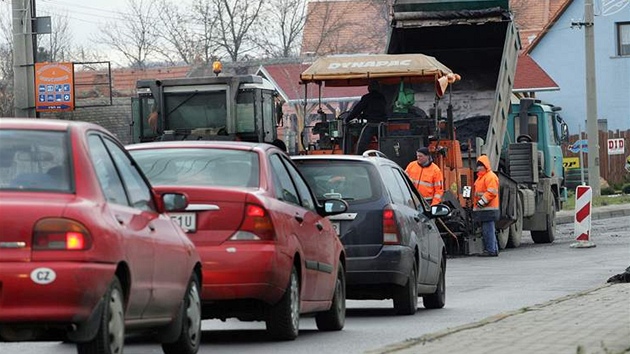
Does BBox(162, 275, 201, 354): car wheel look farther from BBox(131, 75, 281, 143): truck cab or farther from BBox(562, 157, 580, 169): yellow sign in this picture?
BBox(562, 157, 580, 169): yellow sign

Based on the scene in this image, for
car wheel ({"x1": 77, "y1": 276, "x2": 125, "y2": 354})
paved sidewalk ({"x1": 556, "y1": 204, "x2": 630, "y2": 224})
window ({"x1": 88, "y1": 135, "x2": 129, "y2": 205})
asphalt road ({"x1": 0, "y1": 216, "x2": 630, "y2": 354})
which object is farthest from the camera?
paved sidewalk ({"x1": 556, "y1": 204, "x2": 630, "y2": 224})

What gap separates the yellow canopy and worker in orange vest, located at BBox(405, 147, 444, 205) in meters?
1.82

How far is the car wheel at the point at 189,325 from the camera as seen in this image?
33.5 ft

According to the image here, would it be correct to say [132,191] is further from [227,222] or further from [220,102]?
[220,102]

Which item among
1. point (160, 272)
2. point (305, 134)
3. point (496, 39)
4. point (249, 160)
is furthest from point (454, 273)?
point (160, 272)

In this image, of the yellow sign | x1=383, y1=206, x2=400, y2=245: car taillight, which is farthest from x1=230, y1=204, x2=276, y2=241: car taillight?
the yellow sign

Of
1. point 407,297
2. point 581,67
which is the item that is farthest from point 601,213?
point 581,67

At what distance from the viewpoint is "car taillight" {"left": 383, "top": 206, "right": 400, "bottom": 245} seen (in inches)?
585

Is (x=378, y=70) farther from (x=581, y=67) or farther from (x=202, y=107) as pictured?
(x=581, y=67)

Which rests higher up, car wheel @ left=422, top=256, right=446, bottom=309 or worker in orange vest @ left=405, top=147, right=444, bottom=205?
worker in orange vest @ left=405, top=147, right=444, bottom=205

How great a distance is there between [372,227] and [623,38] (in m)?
59.0

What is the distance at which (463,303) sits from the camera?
669 inches

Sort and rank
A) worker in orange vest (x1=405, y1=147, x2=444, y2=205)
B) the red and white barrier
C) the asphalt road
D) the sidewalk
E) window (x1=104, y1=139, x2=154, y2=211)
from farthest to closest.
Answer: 1. the red and white barrier
2. worker in orange vest (x1=405, y1=147, x2=444, y2=205)
3. the asphalt road
4. the sidewalk
5. window (x1=104, y1=139, x2=154, y2=211)

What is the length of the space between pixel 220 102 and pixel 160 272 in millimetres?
16987
